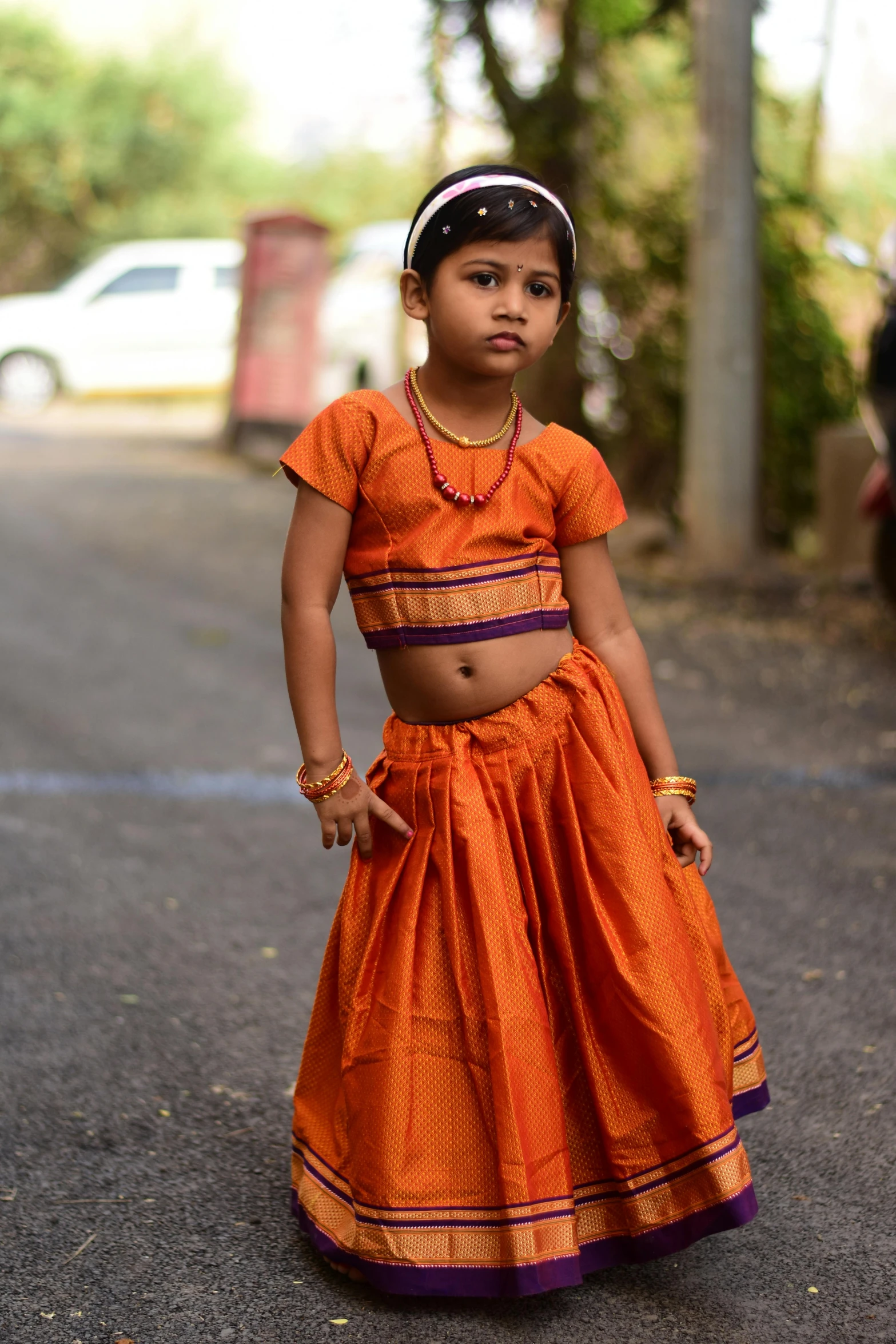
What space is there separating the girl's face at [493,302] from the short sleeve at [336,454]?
0.18 m

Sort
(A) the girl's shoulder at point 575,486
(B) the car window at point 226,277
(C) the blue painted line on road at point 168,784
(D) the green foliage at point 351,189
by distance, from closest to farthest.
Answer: (A) the girl's shoulder at point 575,486, (C) the blue painted line on road at point 168,784, (B) the car window at point 226,277, (D) the green foliage at point 351,189

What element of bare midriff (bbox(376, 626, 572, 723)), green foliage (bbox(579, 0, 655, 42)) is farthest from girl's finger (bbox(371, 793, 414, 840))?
green foliage (bbox(579, 0, 655, 42))

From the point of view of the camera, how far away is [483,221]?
2.25m

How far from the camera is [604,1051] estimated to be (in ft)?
7.67

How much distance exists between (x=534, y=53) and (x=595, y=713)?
29.4ft

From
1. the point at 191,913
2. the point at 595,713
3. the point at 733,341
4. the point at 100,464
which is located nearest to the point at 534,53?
the point at 733,341

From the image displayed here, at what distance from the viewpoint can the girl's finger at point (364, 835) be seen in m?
2.38

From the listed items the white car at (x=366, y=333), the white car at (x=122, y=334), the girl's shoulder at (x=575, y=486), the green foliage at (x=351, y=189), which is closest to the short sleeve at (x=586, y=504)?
the girl's shoulder at (x=575, y=486)

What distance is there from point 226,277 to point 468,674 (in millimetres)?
16141

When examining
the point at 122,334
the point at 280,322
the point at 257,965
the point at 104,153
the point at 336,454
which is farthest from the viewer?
the point at 104,153

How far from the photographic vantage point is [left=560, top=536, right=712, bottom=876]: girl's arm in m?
2.55

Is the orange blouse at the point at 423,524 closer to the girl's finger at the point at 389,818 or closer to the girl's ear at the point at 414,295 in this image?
the girl's ear at the point at 414,295

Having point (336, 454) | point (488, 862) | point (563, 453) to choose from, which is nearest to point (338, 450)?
point (336, 454)

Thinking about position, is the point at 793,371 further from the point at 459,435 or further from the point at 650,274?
the point at 459,435
